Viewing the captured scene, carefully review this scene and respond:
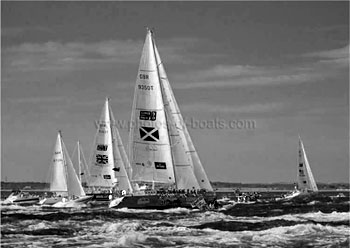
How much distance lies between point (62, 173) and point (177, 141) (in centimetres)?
2687

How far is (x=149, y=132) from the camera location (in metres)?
61.8

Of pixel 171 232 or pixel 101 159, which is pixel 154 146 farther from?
pixel 101 159

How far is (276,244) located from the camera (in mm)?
33156

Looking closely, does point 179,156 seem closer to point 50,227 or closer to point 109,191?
point 50,227

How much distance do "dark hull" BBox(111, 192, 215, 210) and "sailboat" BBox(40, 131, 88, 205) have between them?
24216 millimetres

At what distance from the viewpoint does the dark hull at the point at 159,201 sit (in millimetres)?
58344

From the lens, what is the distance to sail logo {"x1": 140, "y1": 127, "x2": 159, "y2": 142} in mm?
61812

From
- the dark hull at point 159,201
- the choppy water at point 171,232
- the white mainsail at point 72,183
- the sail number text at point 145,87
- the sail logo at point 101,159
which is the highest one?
the sail number text at point 145,87

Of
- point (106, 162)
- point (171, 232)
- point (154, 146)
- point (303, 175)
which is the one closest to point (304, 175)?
point (303, 175)

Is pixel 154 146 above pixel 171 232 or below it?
above

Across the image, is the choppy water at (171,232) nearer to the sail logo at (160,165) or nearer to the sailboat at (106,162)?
the sail logo at (160,165)

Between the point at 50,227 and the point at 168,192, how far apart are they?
18.7 meters

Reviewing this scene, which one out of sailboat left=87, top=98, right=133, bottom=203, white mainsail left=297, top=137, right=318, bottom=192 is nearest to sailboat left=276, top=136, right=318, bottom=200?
white mainsail left=297, top=137, right=318, bottom=192

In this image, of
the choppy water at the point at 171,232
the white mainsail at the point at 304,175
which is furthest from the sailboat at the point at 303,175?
the choppy water at the point at 171,232
